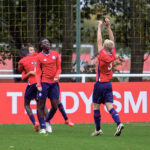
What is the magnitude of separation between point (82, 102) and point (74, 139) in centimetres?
501

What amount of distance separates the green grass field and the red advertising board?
1.32 meters

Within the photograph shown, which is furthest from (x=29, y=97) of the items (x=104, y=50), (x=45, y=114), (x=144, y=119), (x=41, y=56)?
(x=144, y=119)

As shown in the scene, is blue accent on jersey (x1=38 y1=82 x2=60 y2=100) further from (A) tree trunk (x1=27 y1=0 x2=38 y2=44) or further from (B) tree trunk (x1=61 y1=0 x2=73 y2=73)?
(A) tree trunk (x1=27 y1=0 x2=38 y2=44)

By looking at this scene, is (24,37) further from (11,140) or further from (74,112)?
(11,140)

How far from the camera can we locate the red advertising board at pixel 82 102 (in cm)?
1529

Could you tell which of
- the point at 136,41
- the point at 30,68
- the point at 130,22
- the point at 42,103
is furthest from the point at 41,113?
the point at 130,22

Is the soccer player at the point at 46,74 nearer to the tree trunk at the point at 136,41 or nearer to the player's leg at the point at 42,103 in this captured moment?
the player's leg at the point at 42,103

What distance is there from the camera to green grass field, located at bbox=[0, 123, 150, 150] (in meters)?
9.22

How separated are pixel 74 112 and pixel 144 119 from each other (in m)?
1.75

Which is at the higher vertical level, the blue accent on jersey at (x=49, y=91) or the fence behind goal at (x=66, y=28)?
the fence behind goal at (x=66, y=28)

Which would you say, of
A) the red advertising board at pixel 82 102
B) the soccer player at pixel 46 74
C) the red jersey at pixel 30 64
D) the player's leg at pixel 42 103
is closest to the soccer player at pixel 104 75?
the soccer player at pixel 46 74

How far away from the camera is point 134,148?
355 inches

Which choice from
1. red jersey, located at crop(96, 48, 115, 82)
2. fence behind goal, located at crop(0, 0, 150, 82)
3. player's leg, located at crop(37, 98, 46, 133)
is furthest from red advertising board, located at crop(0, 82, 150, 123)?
red jersey, located at crop(96, 48, 115, 82)

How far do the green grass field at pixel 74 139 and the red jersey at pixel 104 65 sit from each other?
1057mm
